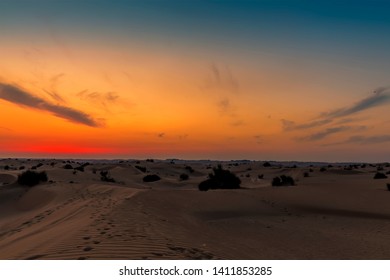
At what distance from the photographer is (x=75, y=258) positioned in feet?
23.8

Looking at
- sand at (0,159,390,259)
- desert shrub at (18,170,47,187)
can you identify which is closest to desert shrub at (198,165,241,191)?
sand at (0,159,390,259)

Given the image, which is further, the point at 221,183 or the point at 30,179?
the point at 221,183

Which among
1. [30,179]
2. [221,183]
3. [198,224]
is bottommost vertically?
[198,224]

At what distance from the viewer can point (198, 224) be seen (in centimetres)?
1336

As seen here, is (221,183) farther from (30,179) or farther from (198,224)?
(198,224)

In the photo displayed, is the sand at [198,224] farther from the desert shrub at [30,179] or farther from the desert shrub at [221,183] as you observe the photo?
the desert shrub at [221,183]

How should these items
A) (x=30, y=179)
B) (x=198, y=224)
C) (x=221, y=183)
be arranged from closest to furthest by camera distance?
1. (x=198, y=224)
2. (x=30, y=179)
3. (x=221, y=183)

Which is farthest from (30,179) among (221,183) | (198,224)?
(198,224)

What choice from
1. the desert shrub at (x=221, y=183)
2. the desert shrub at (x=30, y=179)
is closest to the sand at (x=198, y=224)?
the desert shrub at (x=30, y=179)

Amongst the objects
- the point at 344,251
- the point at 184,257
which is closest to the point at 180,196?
the point at 344,251

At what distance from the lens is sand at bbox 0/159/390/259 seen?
8.64 meters

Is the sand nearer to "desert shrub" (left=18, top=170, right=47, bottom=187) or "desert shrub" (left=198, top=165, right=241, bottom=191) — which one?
"desert shrub" (left=18, top=170, right=47, bottom=187)
